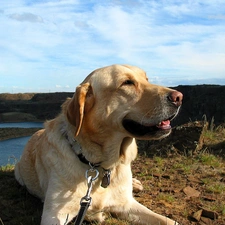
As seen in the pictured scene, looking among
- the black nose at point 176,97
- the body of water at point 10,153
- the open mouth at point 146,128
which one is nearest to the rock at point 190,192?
the open mouth at point 146,128

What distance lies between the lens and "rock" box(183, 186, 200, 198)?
4.07m

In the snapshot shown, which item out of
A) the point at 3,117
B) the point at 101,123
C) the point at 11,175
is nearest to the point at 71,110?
the point at 101,123

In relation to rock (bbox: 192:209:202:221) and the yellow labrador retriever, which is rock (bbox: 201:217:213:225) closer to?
rock (bbox: 192:209:202:221)

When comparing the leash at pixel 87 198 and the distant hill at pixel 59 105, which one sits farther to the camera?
the distant hill at pixel 59 105

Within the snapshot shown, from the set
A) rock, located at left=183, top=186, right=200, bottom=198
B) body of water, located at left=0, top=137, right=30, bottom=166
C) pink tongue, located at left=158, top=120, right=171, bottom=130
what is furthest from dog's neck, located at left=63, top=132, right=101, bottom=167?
body of water, located at left=0, top=137, right=30, bottom=166

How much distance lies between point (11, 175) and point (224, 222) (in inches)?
141

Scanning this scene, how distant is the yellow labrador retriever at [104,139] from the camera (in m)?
3.10

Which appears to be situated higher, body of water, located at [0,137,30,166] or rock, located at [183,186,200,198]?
rock, located at [183,186,200,198]

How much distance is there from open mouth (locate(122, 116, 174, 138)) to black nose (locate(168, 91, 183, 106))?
0.59 feet

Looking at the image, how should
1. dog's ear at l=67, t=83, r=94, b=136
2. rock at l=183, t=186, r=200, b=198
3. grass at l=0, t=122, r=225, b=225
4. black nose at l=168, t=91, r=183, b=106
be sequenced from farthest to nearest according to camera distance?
rock at l=183, t=186, r=200, b=198 → grass at l=0, t=122, r=225, b=225 → dog's ear at l=67, t=83, r=94, b=136 → black nose at l=168, t=91, r=183, b=106

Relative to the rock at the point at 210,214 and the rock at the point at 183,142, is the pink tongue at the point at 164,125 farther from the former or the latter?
the rock at the point at 183,142

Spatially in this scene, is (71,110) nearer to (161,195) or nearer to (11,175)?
(161,195)

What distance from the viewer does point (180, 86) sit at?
4575 cm

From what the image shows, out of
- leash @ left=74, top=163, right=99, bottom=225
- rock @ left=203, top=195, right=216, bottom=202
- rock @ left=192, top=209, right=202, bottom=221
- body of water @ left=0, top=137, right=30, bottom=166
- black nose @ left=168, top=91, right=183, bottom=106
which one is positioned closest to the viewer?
leash @ left=74, top=163, right=99, bottom=225
